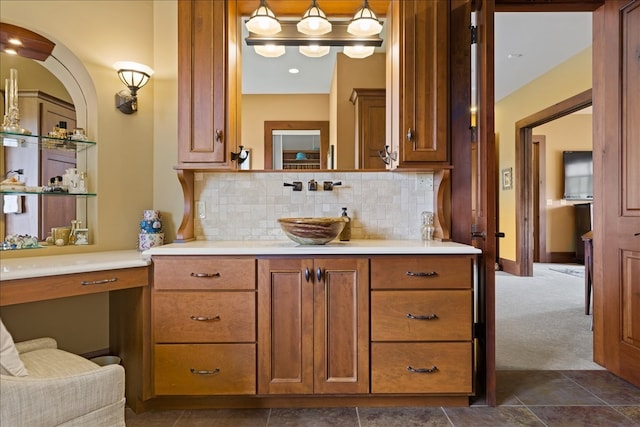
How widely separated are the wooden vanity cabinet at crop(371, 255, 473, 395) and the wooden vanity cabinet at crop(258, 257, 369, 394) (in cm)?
8

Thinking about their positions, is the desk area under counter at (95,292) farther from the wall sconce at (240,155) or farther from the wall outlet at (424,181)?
the wall outlet at (424,181)

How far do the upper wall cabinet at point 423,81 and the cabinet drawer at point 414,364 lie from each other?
107 centimetres

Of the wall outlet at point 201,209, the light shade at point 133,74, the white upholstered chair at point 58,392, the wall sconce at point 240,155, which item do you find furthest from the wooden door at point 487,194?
the light shade at point 133,74

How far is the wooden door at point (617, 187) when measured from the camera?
219 cm

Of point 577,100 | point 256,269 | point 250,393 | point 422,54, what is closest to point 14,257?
point 256,269

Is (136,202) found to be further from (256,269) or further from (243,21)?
(243,21)

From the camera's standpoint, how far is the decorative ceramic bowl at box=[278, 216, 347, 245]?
1.93 metres

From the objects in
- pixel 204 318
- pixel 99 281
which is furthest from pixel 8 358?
pixel 204 318

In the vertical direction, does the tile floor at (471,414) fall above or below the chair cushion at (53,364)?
below

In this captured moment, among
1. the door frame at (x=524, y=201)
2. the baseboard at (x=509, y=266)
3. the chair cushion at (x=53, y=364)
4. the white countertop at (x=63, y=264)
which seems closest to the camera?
the chair cushion at (x=53, y=364)

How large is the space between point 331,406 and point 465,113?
1.95 metres

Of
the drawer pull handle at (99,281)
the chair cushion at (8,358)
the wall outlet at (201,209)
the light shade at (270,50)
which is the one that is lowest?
the chair cushion at (8,358)

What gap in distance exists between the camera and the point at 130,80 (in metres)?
2.21

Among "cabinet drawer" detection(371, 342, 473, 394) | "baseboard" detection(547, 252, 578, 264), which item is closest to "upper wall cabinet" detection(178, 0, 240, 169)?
"cabinet drawer" detection(371, 342, 473, 394)
